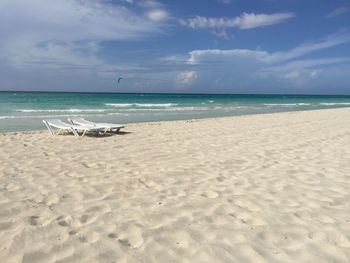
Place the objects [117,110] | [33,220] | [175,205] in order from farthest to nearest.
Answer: [117,110] < [175,205] < [33,220]

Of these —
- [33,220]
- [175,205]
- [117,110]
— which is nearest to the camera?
[33,220]

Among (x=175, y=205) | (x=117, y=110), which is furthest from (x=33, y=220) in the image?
(x=117, y=110)

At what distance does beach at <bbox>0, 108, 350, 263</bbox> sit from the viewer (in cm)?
315

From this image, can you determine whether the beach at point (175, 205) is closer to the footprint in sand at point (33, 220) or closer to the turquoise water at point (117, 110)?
the footprint in sand at point (33, 220)

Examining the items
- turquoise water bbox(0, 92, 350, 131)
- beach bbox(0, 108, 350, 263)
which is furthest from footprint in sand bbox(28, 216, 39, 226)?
turquoise water bbox(0, 92, 350, 131)

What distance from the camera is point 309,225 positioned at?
12.1 feet

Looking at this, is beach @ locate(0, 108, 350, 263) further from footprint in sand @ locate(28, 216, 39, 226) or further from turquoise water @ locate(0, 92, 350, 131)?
turquoise water @ locate(0, 92, 350, 131)

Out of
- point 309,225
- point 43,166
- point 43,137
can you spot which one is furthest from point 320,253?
point 43,137

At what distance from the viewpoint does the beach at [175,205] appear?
3.15 metres

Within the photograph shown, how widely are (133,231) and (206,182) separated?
1977 millimetres

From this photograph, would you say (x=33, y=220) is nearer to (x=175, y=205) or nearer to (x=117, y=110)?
(x=175, y=205)

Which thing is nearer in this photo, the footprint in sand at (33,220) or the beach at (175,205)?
the beach at (175,205)

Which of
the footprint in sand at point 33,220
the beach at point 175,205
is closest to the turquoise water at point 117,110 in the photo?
the beach at point 175,205

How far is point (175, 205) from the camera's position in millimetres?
4246
